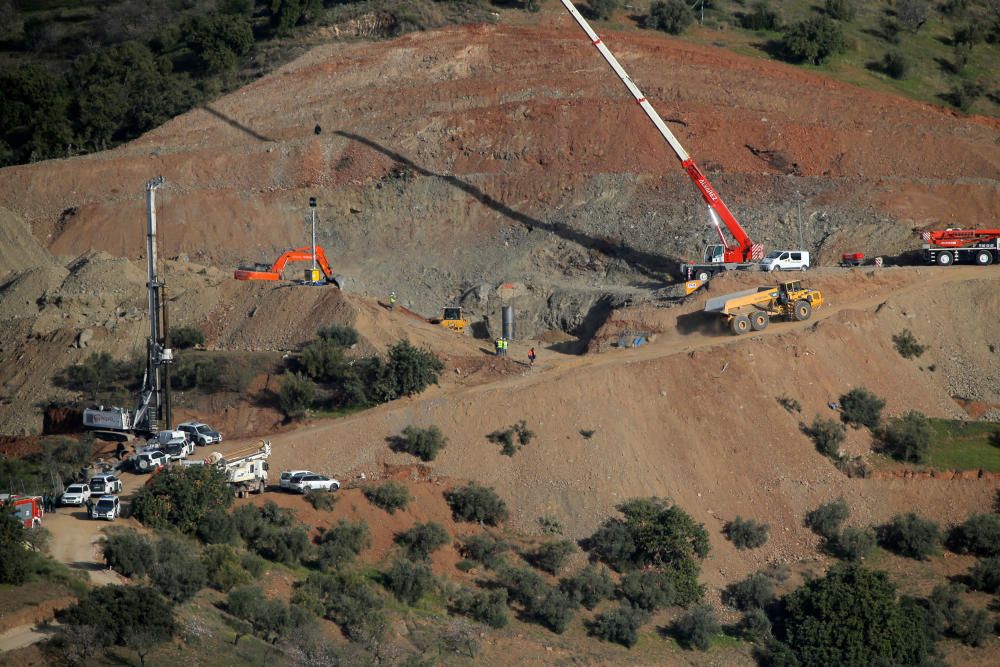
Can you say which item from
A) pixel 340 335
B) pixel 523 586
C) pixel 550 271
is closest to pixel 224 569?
pixel 523 586

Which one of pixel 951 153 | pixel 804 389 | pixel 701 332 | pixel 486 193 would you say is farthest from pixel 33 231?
pixel 951 153

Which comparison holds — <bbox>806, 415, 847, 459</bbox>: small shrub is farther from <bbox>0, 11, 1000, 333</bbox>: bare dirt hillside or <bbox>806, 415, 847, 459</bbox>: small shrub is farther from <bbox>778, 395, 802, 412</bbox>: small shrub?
<bbox>0, 11, 1000, 333</bbox>: bare dirt hillside

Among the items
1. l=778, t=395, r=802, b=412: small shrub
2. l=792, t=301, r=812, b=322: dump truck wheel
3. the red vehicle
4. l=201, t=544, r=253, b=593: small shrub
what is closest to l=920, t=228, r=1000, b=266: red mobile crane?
l=792, t=301, r=812, b=322: dump truck wheel

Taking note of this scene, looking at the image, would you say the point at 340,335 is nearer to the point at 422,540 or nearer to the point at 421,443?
the point at 421,443

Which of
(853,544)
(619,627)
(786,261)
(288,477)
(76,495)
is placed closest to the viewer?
(619,627)

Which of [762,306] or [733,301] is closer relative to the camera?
[733,301]

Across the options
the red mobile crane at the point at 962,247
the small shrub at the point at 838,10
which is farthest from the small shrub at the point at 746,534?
the small shrub at the point at 838,10

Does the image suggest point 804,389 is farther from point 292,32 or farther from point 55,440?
point 292,32
